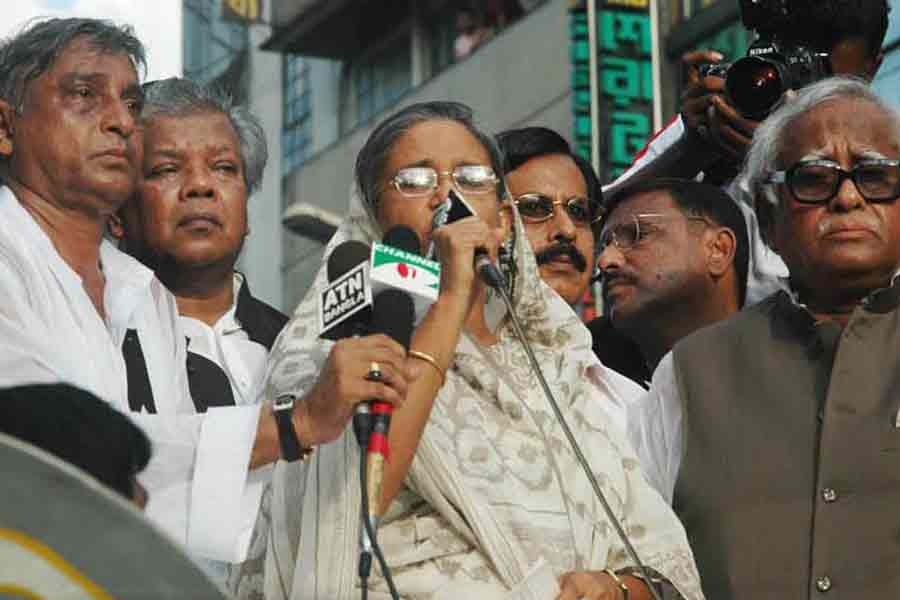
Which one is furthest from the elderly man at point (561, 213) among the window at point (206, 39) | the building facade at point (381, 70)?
the window at point (206, 39)

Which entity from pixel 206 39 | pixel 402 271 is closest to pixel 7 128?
pixel 402 271

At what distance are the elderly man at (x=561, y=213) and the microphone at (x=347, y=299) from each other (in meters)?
1.90

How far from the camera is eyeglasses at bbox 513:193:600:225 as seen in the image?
575 centimetres

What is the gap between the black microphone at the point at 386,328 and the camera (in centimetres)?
345

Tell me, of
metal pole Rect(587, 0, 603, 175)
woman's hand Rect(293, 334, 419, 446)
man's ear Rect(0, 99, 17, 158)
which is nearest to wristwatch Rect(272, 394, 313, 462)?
woman's hand Rect(293, 334, 419, 446)

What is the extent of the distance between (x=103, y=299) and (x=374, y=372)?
93 centimetres

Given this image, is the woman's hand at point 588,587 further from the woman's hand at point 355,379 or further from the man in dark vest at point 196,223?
the man in dark vest at point 196,223

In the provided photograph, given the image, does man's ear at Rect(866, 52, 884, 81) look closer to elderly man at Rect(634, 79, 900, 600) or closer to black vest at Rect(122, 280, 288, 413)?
elderly man at Rect(634, 79, 900, 600)

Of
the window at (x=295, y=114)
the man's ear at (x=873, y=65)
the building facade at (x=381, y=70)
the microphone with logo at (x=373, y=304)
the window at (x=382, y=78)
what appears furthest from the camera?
the window at (x=295, y=114)

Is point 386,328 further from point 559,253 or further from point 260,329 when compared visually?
point 559,253

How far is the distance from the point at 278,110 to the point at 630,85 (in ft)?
33.9

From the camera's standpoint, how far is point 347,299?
11.9 feet

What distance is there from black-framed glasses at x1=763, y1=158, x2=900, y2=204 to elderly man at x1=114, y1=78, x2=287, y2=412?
138 centimetres

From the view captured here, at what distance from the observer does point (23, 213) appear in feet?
13.9
